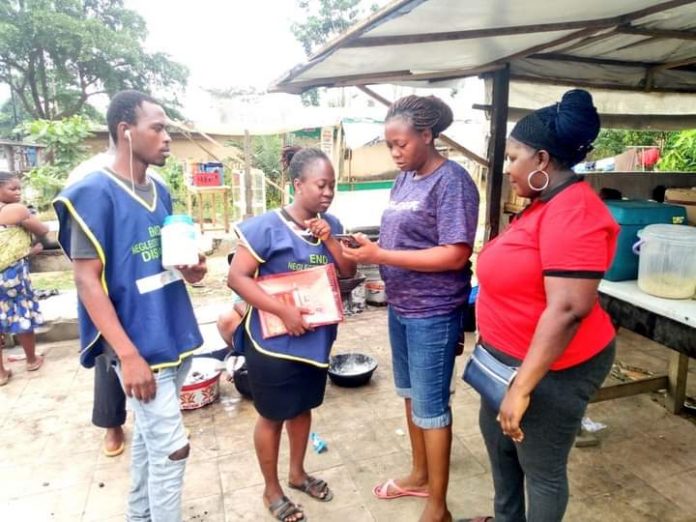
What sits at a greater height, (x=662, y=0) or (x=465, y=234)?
(x=662, y=0)

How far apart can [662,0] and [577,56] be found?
1433 mm

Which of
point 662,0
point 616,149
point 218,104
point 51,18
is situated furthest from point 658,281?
point 218,104

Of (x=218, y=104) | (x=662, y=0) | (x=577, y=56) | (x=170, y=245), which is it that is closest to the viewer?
(x=170, y=245)

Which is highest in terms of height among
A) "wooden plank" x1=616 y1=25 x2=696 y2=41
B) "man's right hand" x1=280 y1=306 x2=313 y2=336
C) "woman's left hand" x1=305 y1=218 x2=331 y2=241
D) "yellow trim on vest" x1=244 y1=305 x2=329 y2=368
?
"wooden plank" x1=616 y1=25 x2=696 y2=41

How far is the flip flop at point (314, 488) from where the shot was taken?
2.41 meters

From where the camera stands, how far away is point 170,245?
1.67m

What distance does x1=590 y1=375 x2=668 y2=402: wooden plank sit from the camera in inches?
113

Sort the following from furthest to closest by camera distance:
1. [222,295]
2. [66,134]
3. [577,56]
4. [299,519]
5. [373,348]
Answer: [66,134] → [222,295] → [373,348] → [577,56] → [299,519]

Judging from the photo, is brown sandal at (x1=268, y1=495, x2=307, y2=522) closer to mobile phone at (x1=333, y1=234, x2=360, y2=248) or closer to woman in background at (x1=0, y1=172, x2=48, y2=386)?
mobile phone at (x1=333, y1=234, x2=360, y2=248)

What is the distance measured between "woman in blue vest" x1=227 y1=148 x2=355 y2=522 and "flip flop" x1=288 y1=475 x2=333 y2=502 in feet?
1.15

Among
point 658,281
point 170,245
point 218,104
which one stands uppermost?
point 218,104

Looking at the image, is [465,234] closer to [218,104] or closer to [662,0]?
[662,0]

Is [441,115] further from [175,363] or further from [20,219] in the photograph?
[20,219]

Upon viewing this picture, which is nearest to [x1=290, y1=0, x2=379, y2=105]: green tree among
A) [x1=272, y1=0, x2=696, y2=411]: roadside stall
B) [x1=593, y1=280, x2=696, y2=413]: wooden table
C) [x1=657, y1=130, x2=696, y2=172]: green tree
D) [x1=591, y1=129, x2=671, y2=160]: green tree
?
[x1=591, y1=129, x2=671, y2=160]: green tree
